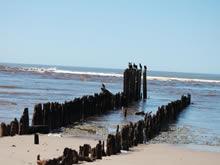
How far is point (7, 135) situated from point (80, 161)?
184 inches

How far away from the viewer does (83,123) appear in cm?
2059

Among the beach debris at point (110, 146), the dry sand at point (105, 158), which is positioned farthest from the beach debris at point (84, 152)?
the beach debris at point (110, 146)

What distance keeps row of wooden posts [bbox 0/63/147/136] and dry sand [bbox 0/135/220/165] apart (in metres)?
0.66

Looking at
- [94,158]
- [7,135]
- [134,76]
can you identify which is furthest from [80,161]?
[134,76]

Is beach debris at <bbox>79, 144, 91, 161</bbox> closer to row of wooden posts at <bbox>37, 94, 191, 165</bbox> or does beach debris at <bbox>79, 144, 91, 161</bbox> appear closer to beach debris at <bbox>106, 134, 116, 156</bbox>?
row of wooden posts at <bbox>37, 94, 191, 165</bbox>

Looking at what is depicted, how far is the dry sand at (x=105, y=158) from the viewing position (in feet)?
37.7

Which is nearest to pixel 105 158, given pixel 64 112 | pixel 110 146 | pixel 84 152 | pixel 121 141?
pixel 110 146

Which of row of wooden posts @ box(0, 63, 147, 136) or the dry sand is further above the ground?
row of wooden posts @ box(0, 63, 147, 136)

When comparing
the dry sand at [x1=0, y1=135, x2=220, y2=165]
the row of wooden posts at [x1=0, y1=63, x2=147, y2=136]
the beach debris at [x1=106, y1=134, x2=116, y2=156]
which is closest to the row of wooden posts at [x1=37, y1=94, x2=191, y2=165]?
the beach debris at [x1=106, y1=134, x2=116, y2=156]

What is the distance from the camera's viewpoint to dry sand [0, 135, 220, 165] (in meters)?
11.5

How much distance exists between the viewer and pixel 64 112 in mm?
19641

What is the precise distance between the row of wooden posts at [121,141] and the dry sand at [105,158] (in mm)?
266

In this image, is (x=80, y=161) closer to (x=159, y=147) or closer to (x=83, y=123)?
(x=159, y=147)

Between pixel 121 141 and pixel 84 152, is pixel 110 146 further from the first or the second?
pixel 84 152
